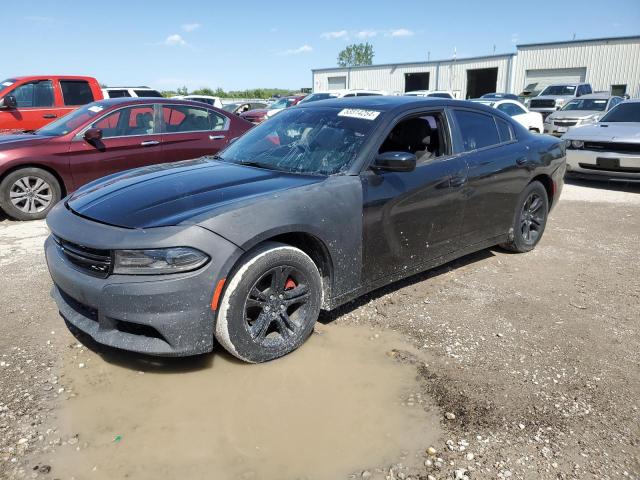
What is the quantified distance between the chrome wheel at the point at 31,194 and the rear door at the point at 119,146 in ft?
1.30

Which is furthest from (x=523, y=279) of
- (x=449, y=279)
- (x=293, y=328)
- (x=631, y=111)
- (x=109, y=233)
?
(x=631, y=111)

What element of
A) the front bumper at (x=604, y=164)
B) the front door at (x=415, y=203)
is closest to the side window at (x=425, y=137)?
the front door at (x=415, y=203)

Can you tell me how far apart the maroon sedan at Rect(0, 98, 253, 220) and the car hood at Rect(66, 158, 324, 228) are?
3368mm

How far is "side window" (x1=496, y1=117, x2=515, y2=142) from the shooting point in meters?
4.77

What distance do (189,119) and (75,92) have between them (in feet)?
15.1


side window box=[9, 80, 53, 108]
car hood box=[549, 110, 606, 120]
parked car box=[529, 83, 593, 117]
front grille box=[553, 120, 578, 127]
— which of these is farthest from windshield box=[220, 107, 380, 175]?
parked car box=[529, 83, 593, 117]

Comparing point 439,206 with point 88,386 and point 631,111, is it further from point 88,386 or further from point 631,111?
point 631,111

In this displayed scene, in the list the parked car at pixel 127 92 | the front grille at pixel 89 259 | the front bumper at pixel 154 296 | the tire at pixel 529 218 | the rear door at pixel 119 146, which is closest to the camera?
the front bumper at pixel 154 296

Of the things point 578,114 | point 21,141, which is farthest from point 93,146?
point 578,114

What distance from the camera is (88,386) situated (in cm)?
291

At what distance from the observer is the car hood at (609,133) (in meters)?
8.52

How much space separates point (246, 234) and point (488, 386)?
1635 millimetres

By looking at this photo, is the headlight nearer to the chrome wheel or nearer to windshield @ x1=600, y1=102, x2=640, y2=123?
the chrome wheel

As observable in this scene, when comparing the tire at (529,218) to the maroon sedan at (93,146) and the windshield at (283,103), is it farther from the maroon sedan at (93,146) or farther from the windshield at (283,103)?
the windshield at (283,103)
